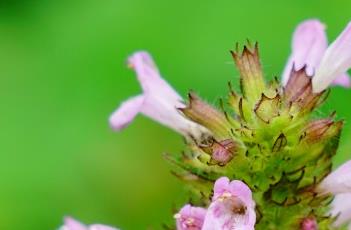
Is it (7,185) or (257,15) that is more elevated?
(257,15)

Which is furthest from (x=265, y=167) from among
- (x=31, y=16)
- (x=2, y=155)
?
(x=31, y=16)

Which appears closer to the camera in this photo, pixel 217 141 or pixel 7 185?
pixel 217 141

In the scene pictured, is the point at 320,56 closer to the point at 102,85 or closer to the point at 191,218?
the point at 191,218

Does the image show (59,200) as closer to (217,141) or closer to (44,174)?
(44,174)

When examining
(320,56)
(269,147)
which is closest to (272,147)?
(269,147)

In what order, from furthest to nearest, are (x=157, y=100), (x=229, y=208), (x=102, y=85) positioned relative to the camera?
(x=102, y=85) → (x=157, y=100) → (x=229, y=208)

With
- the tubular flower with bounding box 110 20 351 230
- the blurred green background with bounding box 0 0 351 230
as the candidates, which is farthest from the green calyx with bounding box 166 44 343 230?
the blurred green background with bounding box 0 0 351 230

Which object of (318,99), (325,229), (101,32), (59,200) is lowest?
(325,229)

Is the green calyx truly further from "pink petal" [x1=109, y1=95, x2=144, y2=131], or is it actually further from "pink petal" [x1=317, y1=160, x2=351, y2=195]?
"pink petal" [x1=109, y1=95, x2=144, y2=131]
